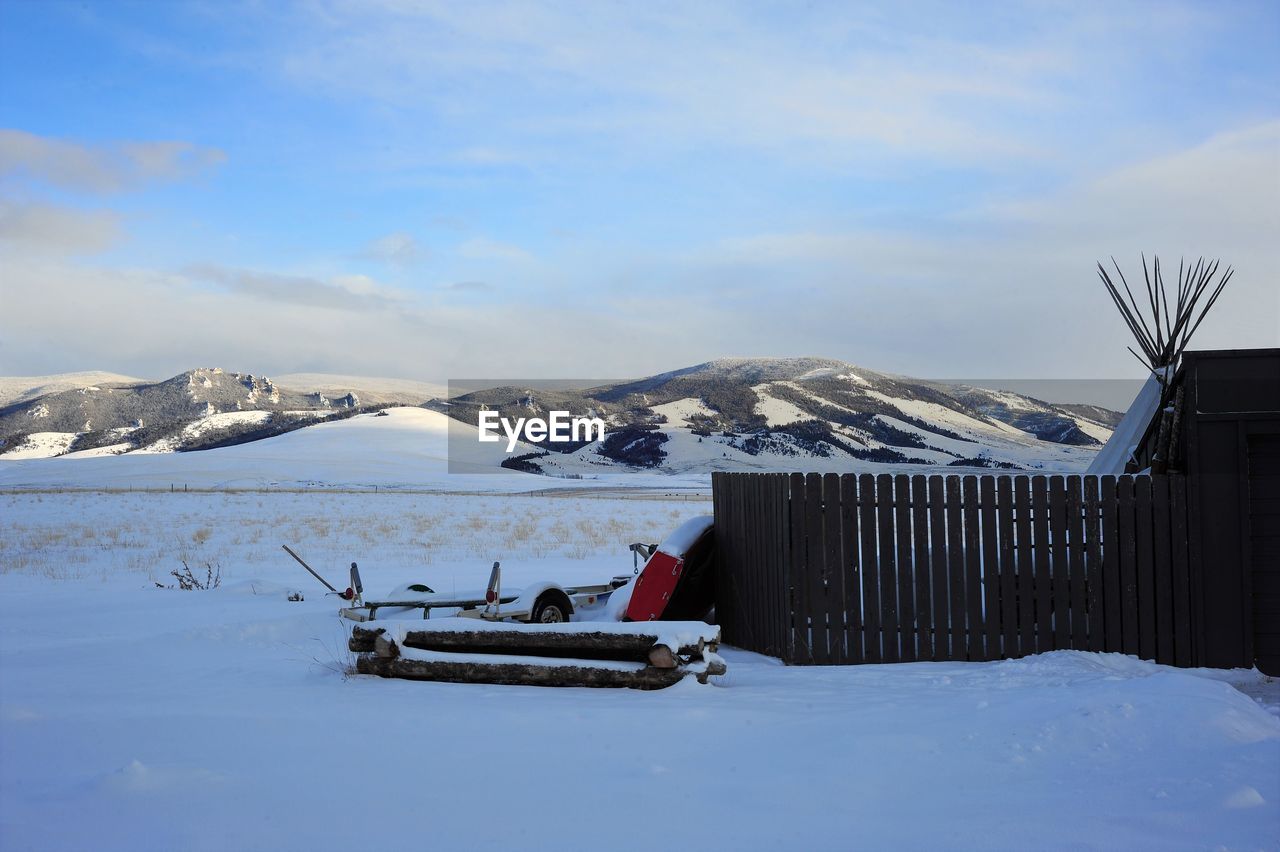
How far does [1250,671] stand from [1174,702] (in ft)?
12.0

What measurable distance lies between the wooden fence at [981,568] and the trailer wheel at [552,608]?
7.90 ft

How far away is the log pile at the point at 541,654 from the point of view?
6.70 m

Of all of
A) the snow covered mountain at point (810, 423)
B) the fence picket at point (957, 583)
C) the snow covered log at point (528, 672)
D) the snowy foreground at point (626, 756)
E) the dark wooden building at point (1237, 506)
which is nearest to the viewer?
the snowy foreground at point (626, 756)

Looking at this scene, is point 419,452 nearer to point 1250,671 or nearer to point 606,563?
point 606,563

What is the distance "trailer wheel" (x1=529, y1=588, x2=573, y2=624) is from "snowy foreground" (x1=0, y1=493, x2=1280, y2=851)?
211 cm

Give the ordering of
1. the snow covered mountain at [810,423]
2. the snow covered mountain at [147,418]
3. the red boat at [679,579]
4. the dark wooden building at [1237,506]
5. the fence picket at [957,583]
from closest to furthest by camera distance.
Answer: the fence picket at [957,583]
the dark wooden building at [1237,506]
the red boat at [679,579]
the snow covered mountain at [810,423]
the snow covered mountain at [147,418]

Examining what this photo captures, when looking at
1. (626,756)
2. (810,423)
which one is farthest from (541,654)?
(810,423)

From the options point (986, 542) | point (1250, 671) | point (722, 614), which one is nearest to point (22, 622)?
point (722, 614)

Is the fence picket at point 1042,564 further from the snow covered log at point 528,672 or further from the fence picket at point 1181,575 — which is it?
the snow covered log at point 528,672

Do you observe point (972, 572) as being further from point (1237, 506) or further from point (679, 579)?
point (679, 579)

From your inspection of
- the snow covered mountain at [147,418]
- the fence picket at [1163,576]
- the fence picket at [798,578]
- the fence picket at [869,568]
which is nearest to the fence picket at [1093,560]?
the fence picket at [1163,576]

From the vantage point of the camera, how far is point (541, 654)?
23.4ft

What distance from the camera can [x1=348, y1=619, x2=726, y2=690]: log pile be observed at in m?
6.70

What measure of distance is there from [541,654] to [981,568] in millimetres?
4097
